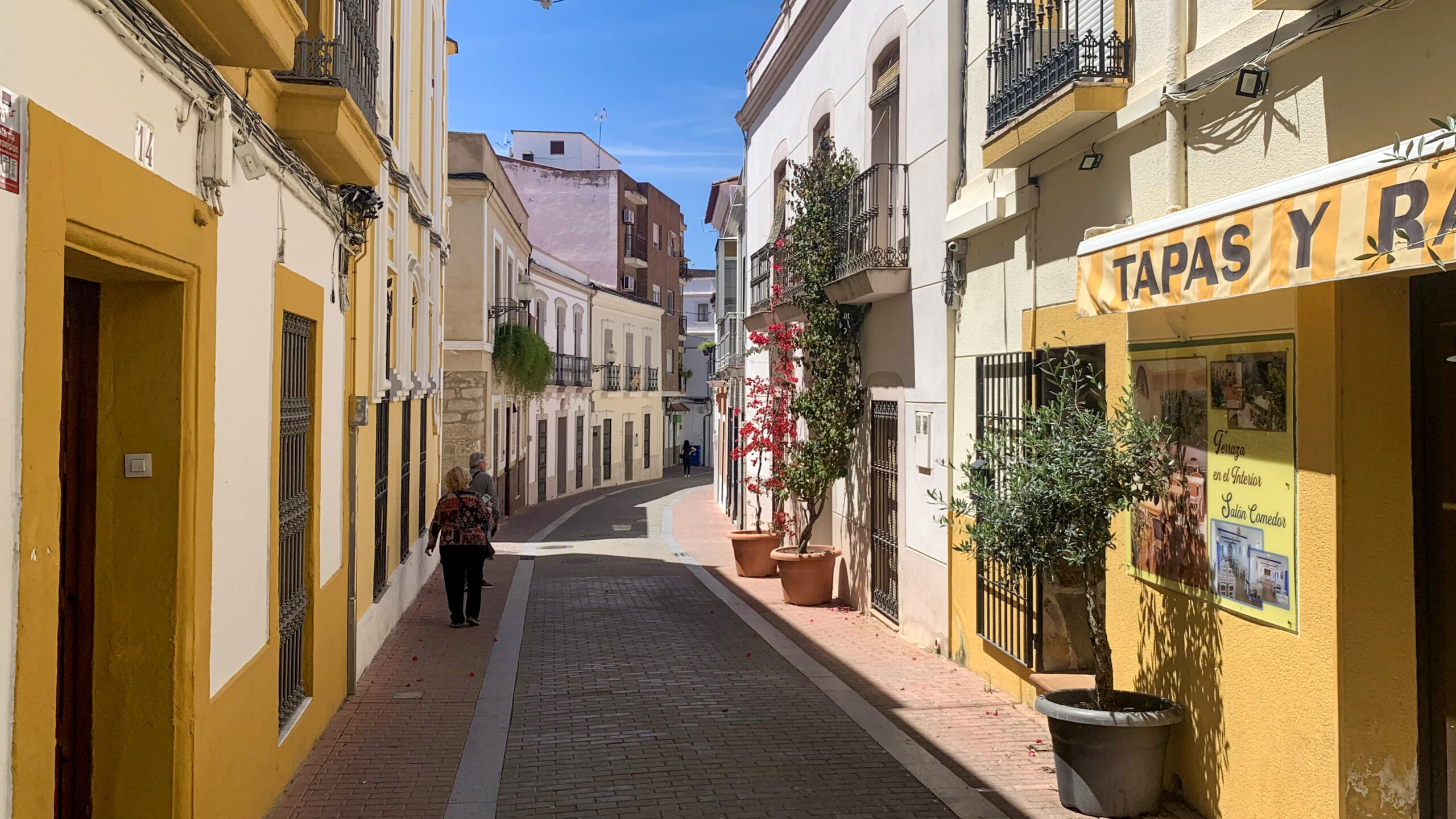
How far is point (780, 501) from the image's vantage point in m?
15.3

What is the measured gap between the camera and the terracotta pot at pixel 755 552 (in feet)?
51.1

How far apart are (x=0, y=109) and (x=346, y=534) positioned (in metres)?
5.79

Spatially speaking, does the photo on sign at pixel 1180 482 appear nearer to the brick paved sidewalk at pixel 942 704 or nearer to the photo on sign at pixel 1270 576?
the photo on sign at pixel 1270 576

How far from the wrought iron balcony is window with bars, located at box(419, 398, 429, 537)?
962 inches

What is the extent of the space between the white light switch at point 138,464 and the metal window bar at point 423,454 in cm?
975

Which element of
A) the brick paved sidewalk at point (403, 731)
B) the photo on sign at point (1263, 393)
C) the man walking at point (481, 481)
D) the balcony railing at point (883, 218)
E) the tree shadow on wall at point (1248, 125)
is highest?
the balcony railing at point (883, 218)

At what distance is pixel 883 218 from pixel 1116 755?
6.45m

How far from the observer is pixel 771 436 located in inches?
571

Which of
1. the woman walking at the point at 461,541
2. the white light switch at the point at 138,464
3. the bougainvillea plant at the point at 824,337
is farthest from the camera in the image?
the bougainvillea plant at the point at 824,337

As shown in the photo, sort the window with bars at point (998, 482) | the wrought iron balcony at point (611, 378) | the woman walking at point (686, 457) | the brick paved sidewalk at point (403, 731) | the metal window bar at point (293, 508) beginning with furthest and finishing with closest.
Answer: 1. the woman walking at point (686, 457)
2. the wrought iron balcony at point (611, 378)
3. the window with bars at point (998, 482)
4. the metal window bar at point (293, 508)
5. the brick paved sidewalk at point (403, 731)

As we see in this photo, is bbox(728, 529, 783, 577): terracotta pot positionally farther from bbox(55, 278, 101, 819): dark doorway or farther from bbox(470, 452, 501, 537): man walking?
bbox(55, 278, 101, 819): dark doorway

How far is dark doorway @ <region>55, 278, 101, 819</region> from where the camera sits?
4148 millimetres

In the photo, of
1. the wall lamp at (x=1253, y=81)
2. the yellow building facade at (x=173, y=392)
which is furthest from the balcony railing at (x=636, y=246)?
the wall lamp at (x=1253, y=81)

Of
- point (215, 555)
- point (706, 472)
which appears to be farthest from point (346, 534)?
point (706, 472)
